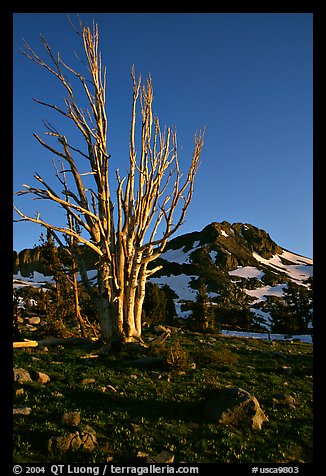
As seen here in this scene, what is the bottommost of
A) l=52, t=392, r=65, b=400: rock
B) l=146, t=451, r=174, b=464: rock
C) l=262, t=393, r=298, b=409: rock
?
l=262, t=393, r=298, b=409: rock

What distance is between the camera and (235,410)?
717 cm

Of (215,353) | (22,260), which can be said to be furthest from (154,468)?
(22,260)

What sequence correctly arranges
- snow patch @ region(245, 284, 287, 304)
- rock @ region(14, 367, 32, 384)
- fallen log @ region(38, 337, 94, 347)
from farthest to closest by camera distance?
1. snow patch @ region(245, 284, 287, 304)
2. fallen log @ region(38, 337, 94, 347)
3. rock @ region(14, 367, 32, 384)

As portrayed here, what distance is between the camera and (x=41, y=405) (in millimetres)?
7156

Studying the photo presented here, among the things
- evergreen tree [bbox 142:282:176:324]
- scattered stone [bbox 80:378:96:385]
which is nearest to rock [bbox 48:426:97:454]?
scattered stone [bbox 80:378:96:385]

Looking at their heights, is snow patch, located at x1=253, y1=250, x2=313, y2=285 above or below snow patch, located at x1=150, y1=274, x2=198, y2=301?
above

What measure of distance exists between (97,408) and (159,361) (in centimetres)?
423

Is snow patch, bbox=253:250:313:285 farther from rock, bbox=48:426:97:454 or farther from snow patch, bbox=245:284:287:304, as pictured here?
rock, bbox=48:426:97:454

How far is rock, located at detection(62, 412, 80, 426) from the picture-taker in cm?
630

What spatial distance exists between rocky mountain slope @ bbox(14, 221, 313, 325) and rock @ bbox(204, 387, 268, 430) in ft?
187

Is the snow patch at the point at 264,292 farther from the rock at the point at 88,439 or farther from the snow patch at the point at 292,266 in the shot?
the rock at the point at 88,439

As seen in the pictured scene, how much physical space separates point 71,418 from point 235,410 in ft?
10.8

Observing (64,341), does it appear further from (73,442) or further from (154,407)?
(73,442)
